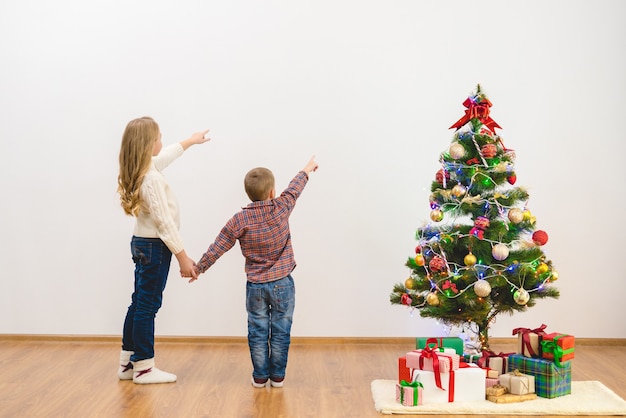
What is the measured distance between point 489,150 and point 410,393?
3.81ft

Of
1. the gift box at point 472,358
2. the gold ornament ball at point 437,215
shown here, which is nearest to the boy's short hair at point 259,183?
the gold ornament ball at point 437,215

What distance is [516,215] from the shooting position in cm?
354

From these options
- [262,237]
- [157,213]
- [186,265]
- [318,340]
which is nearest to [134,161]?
[157,213]

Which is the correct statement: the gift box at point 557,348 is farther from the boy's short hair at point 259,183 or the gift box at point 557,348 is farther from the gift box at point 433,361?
the boy's short hair at point 259,183

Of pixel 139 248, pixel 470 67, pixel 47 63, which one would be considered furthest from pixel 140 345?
pixel 470 67

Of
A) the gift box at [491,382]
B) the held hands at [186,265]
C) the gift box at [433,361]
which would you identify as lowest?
the gift box at [491,382]

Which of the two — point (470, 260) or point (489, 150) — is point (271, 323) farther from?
point (489, 150)

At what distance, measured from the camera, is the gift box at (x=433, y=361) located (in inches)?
130

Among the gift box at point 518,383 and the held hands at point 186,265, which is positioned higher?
the held hands at point 186,265

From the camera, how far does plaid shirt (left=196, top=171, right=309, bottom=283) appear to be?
3.54 m

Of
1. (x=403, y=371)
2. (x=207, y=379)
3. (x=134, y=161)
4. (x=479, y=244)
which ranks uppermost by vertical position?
(x=134, y=161)

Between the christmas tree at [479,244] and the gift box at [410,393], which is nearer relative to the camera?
the gift box at [410,393]

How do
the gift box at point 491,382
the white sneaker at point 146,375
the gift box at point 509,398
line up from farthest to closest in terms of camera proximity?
the white sneaker at point 146,375, the gift box at point 491,382, the gift box at point 509,398

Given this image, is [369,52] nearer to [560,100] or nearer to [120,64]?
[560,100]
